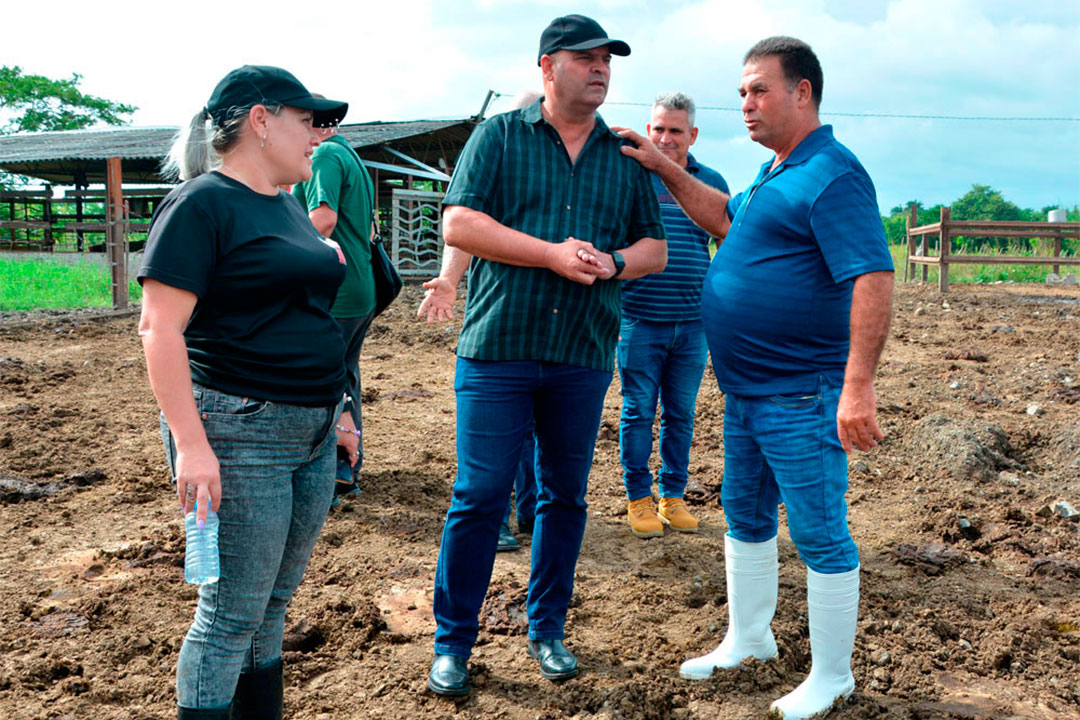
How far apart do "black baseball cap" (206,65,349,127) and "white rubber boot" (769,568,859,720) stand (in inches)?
74.7

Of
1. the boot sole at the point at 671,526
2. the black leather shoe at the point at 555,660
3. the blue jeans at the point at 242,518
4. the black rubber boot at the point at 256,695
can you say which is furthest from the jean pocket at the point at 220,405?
the boot sole at the point at 671,526

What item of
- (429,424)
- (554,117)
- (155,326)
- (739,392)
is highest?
(554,117)

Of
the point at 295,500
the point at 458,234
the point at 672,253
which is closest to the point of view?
the point at 295,500

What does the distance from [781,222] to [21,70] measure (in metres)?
43.6

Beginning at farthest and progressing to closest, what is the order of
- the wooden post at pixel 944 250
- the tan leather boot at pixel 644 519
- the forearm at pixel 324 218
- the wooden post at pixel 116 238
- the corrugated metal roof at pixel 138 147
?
the corrugated metal roof at pixel 138 147 → the wooden post at pixel 944 250 → the wooden post at pixel 116 238 → the tan leather boot at pixel 644 519 → the forearm at pixel 324 218

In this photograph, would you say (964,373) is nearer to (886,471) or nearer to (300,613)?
(886,471)

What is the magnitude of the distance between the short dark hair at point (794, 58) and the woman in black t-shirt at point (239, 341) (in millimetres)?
1305

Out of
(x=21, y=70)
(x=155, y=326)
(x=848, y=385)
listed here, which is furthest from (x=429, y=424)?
(x=21, y=70)

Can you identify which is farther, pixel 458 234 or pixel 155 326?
pixel 458 234

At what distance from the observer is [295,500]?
211 cm

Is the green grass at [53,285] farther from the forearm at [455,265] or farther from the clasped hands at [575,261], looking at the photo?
the clasped hands at [575,261]

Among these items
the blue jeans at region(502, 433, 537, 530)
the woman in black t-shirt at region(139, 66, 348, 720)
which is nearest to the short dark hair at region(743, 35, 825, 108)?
the woman in black t-shirt at region(139, 66, 348, 720)

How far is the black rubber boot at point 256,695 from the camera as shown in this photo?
2.21 m

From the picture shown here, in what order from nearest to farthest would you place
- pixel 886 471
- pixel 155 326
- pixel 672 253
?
pixel 155 326
pixel 672 253
pixel 886 471
